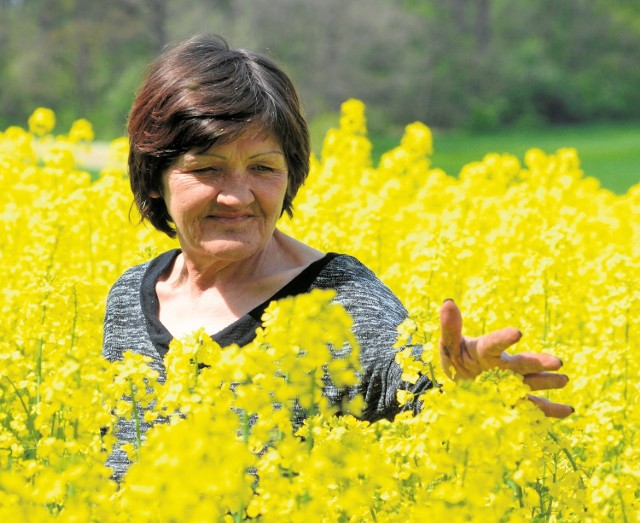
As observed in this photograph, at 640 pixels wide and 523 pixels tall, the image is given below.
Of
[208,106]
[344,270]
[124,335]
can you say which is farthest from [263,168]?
[124,335]

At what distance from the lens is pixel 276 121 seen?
11.7 ft

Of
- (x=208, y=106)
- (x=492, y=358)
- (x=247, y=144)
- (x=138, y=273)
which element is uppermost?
A: (x=208, y=106)

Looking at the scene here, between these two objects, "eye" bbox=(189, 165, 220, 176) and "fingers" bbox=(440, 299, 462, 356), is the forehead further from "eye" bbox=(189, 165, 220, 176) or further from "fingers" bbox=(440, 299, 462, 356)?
"fingers" bbox=(440, 299, 462, 356)

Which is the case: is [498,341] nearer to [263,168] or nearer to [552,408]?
[552,408]

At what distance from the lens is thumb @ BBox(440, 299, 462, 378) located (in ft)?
8.17

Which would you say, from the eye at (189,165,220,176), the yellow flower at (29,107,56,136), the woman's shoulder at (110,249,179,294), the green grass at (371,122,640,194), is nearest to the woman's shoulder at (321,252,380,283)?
the eye at (189,165,220,176)

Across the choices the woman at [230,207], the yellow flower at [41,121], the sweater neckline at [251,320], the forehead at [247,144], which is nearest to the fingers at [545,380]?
the woman at [230,207]

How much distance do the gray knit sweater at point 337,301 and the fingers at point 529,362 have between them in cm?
53

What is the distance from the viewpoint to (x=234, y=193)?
3.47 meters

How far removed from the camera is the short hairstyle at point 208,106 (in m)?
3.50

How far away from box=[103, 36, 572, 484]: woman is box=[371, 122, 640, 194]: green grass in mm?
22256

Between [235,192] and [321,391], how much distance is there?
816 millimetres

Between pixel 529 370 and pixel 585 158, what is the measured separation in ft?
112

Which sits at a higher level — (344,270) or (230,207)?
(230,207)
